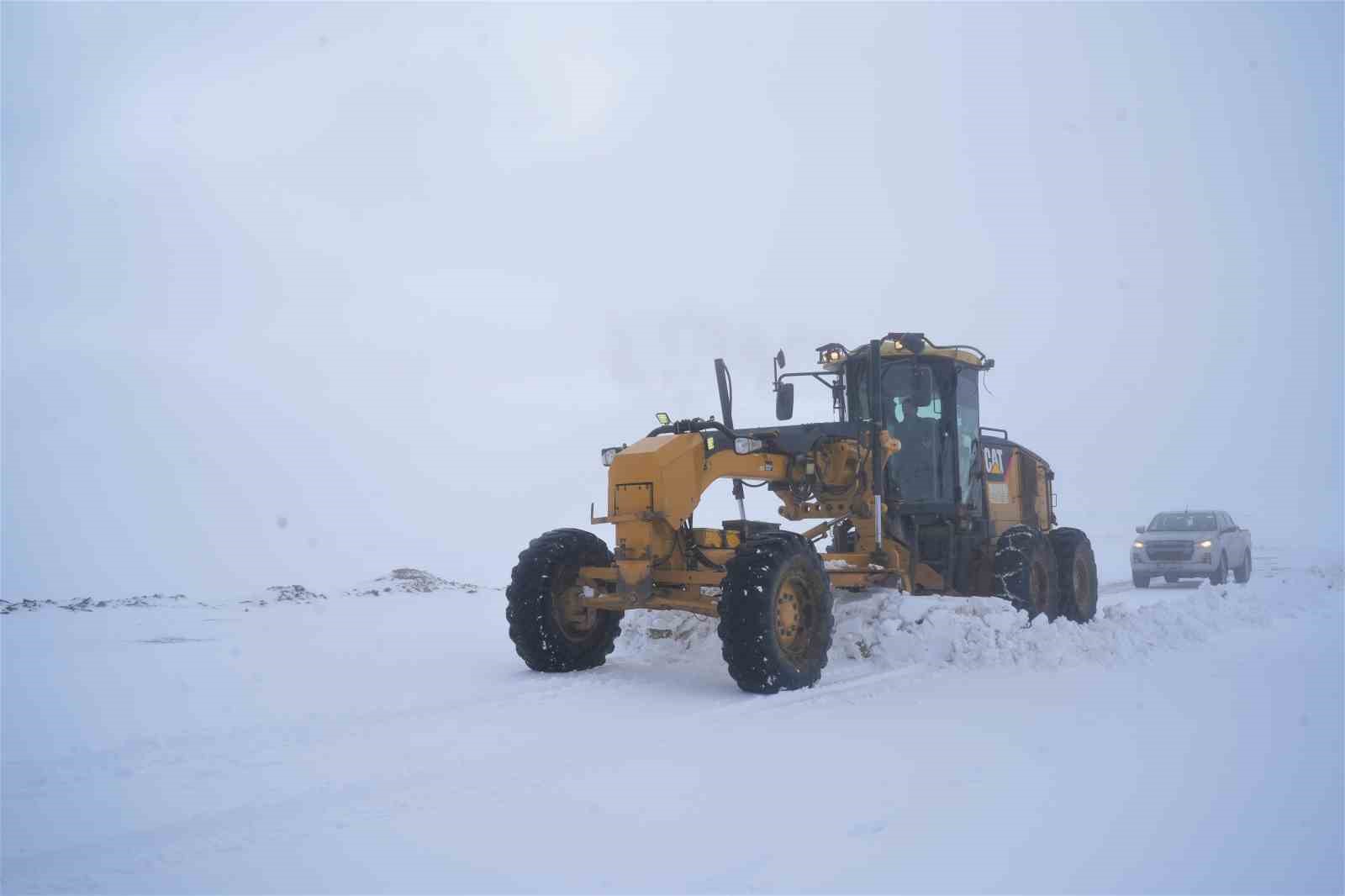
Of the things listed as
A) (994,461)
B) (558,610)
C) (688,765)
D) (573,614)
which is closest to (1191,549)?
(994,461)

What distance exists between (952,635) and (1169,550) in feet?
36.8

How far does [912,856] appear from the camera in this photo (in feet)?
11.5

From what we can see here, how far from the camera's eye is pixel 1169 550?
1673 centimetres

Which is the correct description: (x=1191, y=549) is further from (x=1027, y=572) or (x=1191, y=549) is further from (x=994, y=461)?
(x=1027, y=572)

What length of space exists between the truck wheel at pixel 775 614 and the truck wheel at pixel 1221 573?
1268 centimetres

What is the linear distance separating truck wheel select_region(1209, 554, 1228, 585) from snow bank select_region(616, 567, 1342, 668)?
826 cm

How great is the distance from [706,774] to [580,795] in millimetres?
680

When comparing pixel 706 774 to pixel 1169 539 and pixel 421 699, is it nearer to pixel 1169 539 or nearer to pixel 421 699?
pixel 421 699

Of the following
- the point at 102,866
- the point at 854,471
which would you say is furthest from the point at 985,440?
the point at 102,866

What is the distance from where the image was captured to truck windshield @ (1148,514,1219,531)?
1705 cm

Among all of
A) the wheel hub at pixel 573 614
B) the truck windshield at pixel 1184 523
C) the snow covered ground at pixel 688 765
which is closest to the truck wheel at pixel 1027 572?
the snow covered ground at pixel 688 765

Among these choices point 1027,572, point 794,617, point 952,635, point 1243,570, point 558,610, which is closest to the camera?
point 794,617

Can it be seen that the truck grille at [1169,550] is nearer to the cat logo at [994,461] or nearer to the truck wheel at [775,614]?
the cat logo at [994,461]

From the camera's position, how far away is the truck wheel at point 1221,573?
16438mm
